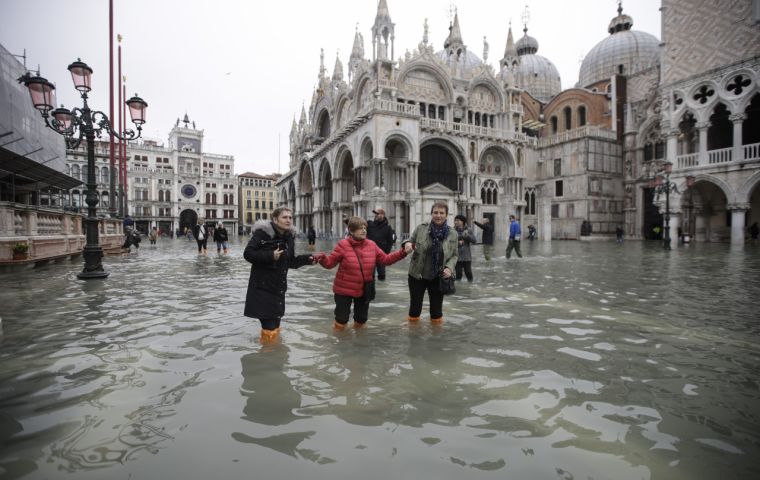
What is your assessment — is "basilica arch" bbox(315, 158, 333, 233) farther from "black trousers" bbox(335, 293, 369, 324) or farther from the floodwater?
"black trousers" bbox(335, 293, 369, 324)

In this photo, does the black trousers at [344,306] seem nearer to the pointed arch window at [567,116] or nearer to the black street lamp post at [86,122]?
the black street lamp post at [86,122]

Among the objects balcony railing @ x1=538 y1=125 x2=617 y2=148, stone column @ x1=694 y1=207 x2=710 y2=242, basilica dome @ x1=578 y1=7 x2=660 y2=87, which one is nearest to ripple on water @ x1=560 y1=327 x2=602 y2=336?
stone column @ x1=694 y1=207 x2=710 y2=242

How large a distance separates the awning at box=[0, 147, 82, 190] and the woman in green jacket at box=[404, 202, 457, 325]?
61.0 ft

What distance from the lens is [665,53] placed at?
2553 cm

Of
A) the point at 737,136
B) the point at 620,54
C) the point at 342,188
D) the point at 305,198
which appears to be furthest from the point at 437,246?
the point at 620,54

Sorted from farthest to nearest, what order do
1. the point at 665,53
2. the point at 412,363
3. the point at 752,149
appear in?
the point at 665,53 → the point at 752,149 → the point at 412,363

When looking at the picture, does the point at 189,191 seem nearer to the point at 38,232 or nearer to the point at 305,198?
the point at 305,198

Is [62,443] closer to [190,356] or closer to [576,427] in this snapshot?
[190,356]

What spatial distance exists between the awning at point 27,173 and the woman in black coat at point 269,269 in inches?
698

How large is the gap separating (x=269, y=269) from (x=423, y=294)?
2016mm

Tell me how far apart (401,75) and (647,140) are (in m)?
22.6

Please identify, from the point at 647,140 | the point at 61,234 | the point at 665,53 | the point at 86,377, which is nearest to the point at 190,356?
the point at 86,377

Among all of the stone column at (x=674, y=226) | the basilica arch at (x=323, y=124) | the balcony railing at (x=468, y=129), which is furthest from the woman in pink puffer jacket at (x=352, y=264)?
the basilica arch at (x=323, y=124)

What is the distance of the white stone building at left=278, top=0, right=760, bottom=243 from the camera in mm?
23422
